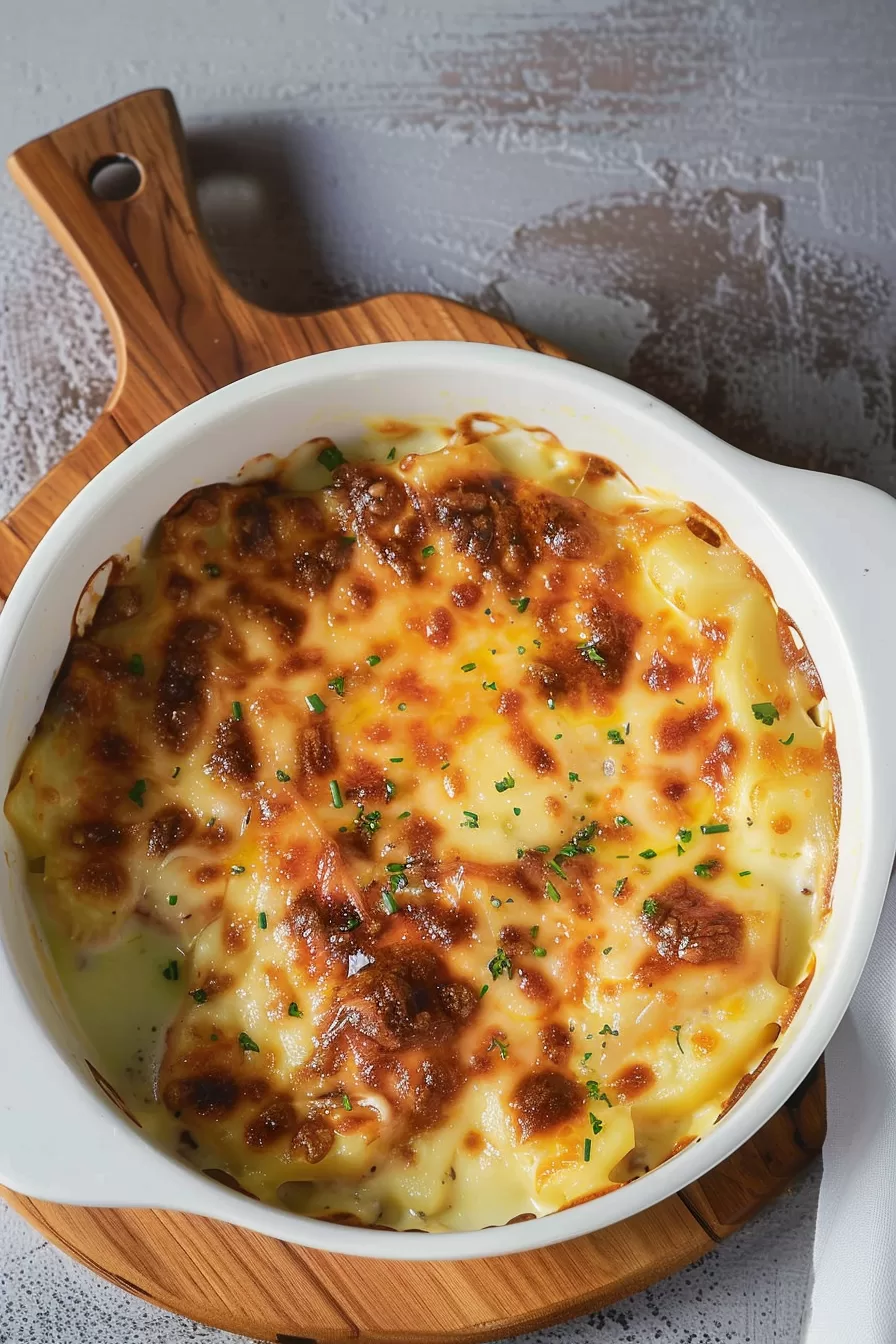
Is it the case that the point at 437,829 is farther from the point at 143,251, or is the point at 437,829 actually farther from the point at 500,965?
the point at 143,251

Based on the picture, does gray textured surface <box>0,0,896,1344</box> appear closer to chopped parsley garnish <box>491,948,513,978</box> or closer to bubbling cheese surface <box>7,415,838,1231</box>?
bubbling cheese surface <box>7,415,838,1231</box>

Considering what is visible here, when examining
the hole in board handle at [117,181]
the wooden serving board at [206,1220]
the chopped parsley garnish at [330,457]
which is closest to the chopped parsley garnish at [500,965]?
the wooden serving board at [206,1220]

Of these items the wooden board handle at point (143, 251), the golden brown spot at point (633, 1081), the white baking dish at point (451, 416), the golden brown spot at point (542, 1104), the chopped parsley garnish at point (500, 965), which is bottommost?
the golden brown spot at point (633, 1081)

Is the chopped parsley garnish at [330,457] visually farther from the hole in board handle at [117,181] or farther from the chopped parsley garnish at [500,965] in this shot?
the chopped parsley garnish at [500,965]

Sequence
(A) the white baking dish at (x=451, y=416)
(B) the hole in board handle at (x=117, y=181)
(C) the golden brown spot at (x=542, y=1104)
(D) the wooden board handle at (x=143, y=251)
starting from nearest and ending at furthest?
1. (A) the white baking dish at (x=451, y=416)
2. (C) the golden brown spot at (x=542, y=1104)
3. (D) the wooden board handle at (x=143, y=251)
4. (B) the hole in board handle at (x=117, y=181)

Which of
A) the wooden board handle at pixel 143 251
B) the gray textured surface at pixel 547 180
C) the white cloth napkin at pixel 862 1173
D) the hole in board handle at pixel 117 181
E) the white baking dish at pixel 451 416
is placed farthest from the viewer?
the gray textured surface at pixel 547 180

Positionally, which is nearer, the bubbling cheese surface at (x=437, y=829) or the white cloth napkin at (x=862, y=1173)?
the bubbling cheese surface at (x=437, y=829)

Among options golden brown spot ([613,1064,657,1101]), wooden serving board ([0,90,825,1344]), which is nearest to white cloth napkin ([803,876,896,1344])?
wooden serving board ([0,90,825,1344])
